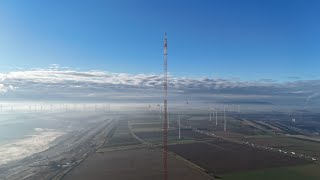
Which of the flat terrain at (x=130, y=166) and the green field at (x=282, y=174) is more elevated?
the flat terrain at (x=130, y=166)

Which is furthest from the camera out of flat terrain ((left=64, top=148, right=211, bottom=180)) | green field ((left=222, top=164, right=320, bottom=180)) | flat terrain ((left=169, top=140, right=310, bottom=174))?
flat terrain ((left=169, top=140, right=310, bottom=174))

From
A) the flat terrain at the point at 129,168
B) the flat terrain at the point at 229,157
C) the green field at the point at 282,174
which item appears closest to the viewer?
the green field at the point at 282,174

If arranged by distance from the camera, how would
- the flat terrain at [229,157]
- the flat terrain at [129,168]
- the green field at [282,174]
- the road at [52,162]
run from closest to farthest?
1. the green field at [282,174]
2. the flat terrain at [129,168]
3. the road at [52,162]
4. the flat terrain at [229,157]

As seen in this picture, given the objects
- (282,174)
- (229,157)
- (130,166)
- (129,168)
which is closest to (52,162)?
(130,166)

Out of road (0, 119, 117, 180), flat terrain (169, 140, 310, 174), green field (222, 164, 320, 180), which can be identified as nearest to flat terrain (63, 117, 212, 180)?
road (0, 119, 117, 180)

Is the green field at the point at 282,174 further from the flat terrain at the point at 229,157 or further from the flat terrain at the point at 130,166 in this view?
the flat terrain at the point at 130,166

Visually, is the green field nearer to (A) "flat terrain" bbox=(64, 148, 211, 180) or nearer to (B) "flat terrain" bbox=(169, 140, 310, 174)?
(B) "flat terrain" bbox=(169, 140, 310, 174)

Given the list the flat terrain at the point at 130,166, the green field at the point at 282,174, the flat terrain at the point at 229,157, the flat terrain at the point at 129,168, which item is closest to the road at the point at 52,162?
the flat terrain at the point at 130,166

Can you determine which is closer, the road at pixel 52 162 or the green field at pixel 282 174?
the green field at pixel 282 174

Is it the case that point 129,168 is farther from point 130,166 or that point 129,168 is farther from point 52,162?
point 52,162
